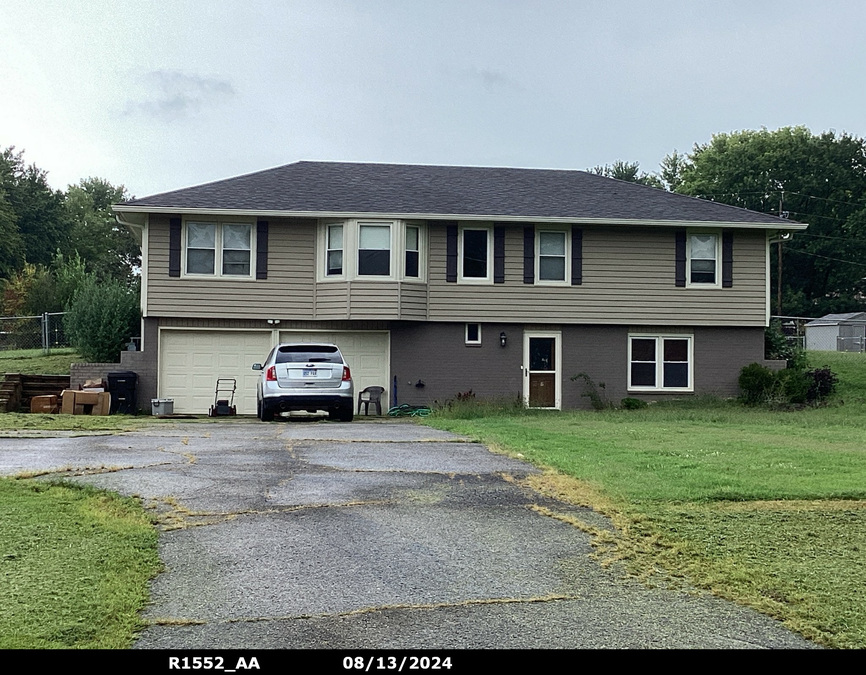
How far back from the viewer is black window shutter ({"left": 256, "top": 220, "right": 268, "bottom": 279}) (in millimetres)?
23234

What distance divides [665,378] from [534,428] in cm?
922

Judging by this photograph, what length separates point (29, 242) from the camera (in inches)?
2254

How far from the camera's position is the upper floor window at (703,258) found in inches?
959

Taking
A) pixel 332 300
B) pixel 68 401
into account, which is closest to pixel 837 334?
pixel 332 300

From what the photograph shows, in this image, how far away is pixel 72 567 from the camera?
5.86 m

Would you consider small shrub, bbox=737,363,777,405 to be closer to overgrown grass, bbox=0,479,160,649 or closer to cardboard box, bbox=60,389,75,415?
cardboard box, bbox=60,389,75,415

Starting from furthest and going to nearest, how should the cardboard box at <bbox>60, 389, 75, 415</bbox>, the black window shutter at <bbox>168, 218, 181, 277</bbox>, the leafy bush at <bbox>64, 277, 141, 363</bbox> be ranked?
the leafy bush at <bbox>64, 277, 141, 363</bbox>
the black window shutter at <bbox>168, 218, 181, 277</bbox>
the cardboard box at <bbox>60, 389, 75, 415</bbox>

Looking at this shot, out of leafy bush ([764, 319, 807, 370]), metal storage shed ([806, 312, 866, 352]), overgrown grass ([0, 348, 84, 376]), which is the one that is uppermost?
metal storage shed ([806, 312, 866, 352])

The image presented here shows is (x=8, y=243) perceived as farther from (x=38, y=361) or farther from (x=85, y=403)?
(x=85, y=403)

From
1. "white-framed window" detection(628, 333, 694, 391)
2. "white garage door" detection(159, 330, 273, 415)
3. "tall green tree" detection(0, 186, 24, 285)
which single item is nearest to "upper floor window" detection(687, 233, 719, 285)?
"white-framed window" detection(628, 333, 694, 391)

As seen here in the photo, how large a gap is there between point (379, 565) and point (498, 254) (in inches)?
711

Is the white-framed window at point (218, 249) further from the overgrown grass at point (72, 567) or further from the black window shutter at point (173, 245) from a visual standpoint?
the overgrown grass at point (72, 567)

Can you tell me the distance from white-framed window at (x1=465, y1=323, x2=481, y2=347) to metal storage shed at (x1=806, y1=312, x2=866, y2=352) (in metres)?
26.3
